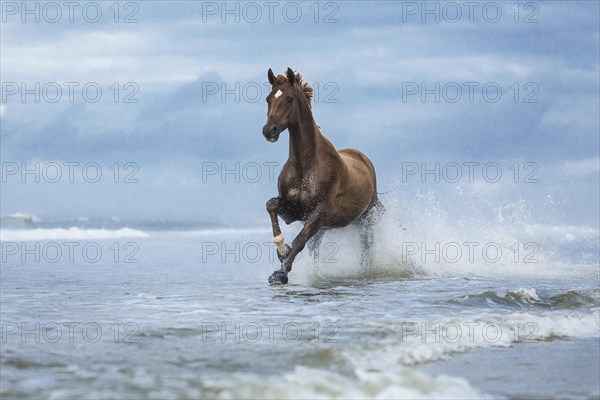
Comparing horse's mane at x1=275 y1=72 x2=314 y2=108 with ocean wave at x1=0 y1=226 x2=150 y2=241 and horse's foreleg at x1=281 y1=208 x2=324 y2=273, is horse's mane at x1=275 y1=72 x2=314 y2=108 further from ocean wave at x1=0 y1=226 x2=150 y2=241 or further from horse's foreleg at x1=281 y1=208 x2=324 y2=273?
ocean wave at x1=0 y1=226 x2=150 y2=241

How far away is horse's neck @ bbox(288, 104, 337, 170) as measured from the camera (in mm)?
10664

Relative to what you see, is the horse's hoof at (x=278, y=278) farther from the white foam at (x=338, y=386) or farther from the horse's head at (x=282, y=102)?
the white foam at (x=338, y=386)

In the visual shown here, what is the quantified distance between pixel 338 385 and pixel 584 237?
38.2 m

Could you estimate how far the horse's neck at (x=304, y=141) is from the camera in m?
10.7

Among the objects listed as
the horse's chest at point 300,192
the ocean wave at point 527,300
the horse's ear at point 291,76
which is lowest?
the ocean wave at point 527,300

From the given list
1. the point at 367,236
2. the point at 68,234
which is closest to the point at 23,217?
the point at 68,234

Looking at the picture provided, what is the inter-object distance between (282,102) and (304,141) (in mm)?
715

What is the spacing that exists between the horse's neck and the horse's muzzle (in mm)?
783

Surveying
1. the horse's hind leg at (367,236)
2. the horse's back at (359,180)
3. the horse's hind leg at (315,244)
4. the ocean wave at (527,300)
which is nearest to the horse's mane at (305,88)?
the horse's back at (359,180)

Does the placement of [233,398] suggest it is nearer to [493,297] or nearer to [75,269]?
[493,297]

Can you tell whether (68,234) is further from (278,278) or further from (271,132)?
(271,132)

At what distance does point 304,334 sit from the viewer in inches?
245

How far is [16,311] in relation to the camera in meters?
7.64

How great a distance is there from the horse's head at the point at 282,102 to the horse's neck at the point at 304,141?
148mm
